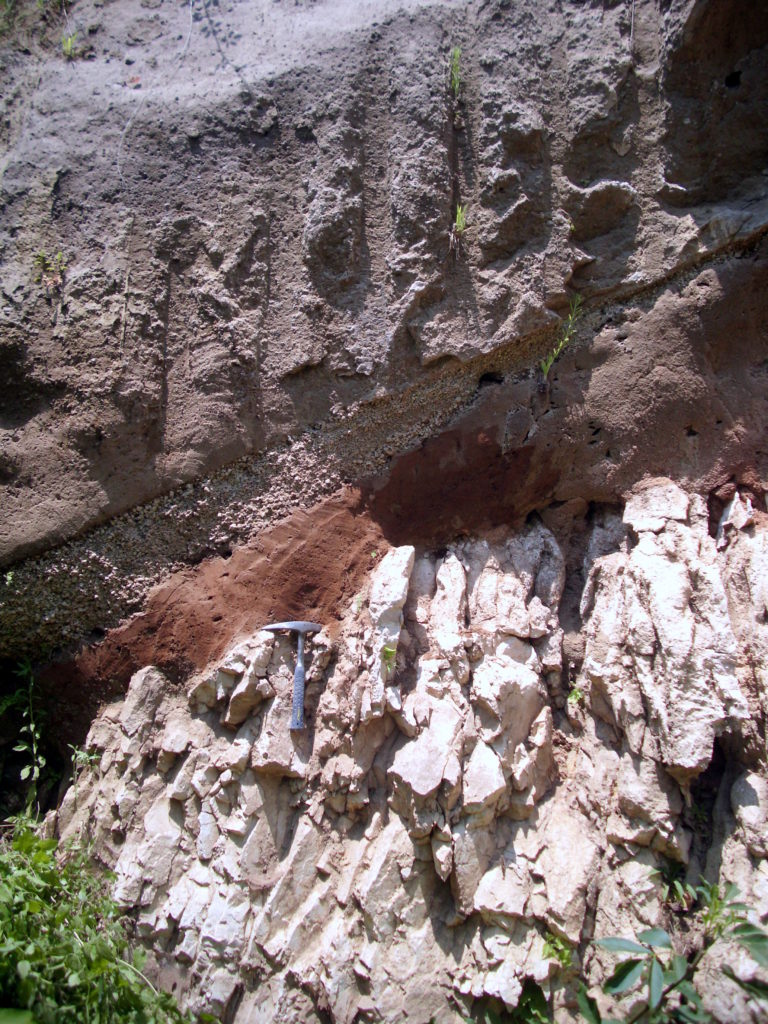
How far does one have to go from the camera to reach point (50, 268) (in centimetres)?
386

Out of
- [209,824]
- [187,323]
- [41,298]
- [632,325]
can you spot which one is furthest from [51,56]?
[209,824]

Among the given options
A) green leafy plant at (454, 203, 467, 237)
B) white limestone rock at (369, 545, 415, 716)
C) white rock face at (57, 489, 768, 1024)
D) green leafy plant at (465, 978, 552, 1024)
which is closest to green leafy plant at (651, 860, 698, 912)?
white rock face at (57, 489, 768, 1024)

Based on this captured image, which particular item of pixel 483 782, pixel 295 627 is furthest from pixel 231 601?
pixel 483 782

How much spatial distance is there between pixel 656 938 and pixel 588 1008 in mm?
380

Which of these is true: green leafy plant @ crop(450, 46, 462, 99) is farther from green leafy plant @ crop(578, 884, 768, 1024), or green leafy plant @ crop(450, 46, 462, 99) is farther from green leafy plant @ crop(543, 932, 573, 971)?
green leafy plant @ crop(543, 932, 573, 971)

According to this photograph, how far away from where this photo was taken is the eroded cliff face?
3.03 meters

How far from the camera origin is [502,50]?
3951mm

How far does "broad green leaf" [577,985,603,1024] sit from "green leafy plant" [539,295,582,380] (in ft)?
9.14

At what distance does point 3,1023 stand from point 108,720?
54.8 inches

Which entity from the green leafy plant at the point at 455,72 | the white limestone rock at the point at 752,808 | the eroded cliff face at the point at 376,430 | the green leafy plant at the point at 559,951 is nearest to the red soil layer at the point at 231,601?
the eroded cliff face at the point at 376,430

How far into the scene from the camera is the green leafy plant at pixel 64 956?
8.56 feet

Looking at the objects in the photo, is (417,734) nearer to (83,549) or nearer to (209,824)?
(209,824)

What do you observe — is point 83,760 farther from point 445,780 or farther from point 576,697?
point 576,697

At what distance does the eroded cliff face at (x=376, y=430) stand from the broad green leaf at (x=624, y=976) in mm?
555
